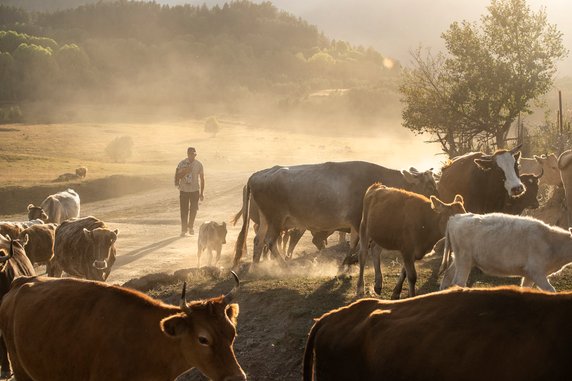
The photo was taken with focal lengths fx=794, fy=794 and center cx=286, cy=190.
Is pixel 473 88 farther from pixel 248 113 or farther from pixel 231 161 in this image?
pixel 248 113

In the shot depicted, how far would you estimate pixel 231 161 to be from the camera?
66812 mm

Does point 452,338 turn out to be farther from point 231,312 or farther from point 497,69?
point 497,69

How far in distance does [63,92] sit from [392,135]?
53235 mm

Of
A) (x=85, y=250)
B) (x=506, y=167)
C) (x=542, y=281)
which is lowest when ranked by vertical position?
(x=85, y=250)

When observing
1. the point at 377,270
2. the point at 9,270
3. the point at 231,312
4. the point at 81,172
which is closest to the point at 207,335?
the point at 231,312

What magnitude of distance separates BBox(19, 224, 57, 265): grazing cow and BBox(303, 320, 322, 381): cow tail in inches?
475

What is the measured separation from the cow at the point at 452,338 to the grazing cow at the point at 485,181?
9.03m

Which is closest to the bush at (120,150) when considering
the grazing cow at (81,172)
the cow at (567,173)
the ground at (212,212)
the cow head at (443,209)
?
the ground at (212,212)

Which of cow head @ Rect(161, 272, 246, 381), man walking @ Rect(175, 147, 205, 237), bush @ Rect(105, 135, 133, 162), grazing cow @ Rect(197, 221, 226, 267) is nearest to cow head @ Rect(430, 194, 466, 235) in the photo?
cow head @ Rect(161, 272, 246, 381)

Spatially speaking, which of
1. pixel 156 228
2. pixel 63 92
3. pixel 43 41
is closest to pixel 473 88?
pixel 156 228

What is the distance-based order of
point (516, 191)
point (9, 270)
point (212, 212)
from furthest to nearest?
point (212, 212)
point (516, 191)
point (9, 270)

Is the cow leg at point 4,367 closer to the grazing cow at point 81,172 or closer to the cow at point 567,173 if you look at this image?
the cow at point 567,173

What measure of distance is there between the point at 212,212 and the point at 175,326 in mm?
25160

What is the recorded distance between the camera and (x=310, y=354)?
5918 millimetres
